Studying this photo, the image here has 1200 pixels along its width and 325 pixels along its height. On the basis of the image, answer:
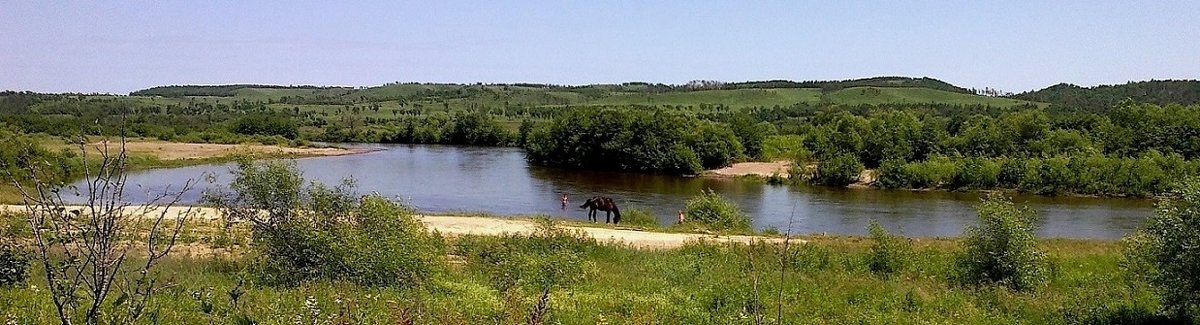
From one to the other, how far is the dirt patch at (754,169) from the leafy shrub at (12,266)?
55.6 metres

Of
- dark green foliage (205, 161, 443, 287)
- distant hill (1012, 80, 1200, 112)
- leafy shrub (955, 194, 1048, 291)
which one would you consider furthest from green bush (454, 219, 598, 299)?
distant hill (1012, 80, 1200, 112)

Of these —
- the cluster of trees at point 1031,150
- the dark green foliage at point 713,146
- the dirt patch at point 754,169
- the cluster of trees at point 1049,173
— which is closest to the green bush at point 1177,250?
the cluster of trees at point 1049,173

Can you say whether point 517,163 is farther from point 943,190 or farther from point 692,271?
point 692,271

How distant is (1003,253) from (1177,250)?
4.23 meters

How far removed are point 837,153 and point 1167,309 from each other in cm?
4919

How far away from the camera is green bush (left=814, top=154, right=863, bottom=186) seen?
191ft

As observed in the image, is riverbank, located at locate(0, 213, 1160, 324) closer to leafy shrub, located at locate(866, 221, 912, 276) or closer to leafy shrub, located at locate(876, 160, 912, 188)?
leafy shrub, located at locate(866, 221, 912, 276)

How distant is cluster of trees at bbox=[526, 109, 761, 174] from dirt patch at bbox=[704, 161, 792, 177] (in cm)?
108

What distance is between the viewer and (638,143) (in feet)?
230

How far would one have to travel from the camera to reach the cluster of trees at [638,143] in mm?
68688

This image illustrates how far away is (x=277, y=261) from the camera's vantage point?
46.0ft

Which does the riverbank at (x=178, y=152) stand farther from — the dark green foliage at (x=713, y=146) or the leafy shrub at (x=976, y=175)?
the leafy shrub at (x=976, y=175)

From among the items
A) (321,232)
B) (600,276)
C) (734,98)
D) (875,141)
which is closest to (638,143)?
(875,141)

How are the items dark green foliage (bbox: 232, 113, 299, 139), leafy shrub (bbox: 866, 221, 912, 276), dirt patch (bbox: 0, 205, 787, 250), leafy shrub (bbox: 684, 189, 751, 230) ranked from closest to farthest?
leafy shrub (bbox: 866, 221, 912, 276) → dirt patch (bbox: 0, 205, 787, 250) → leafy shrub (bbox: 684, 189, 751, 230) → dark green foliage (bbox: 232, 113, 299, 139)
